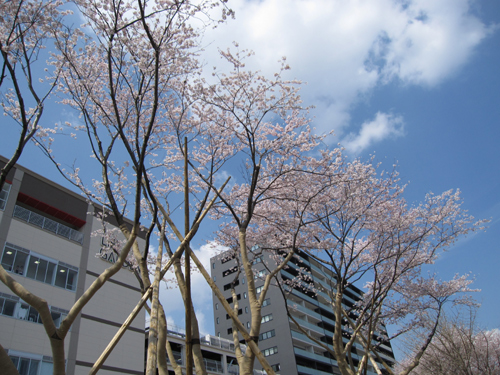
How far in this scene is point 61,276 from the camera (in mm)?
18984

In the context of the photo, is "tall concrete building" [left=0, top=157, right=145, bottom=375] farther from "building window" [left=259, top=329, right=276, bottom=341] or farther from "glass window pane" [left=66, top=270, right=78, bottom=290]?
"building window" [left=259, top=329, right=276, bottom=341]

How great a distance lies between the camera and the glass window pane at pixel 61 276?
61.4 feet

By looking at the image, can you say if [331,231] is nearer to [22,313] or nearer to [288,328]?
[22,313]

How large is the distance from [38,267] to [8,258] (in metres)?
1.57

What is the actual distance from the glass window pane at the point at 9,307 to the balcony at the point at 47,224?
422 cm

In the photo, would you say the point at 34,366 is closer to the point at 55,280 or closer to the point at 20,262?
the point at 55,280

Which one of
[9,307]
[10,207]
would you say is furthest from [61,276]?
[10,207]

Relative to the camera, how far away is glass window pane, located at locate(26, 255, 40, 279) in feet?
57.3

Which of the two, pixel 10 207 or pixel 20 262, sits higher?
pixel 10 207

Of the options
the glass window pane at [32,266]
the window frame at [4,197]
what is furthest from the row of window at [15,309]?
the window frame at [4,197]

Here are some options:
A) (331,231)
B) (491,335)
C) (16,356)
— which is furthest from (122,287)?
(491,335)

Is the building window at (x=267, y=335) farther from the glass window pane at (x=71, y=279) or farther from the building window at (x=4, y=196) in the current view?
the building window at (x=4, y=196)

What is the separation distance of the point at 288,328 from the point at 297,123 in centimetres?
3770

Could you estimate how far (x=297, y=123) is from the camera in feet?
35.9
